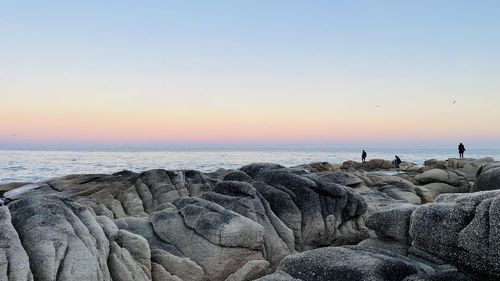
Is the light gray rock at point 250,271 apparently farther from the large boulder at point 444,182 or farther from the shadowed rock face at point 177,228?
the large boulder at point 444,182

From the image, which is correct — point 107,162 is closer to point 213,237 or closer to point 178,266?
point 213,237

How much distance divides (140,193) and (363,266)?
496 inches

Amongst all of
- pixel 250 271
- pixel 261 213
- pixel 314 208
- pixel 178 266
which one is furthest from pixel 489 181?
pixel 178 266

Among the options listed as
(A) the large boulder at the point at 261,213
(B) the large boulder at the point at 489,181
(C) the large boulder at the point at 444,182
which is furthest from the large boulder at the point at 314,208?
(C) the large boulder at the point at 444,182

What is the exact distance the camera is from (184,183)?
19.3 meters

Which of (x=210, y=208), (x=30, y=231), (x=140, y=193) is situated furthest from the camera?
(x=140, y=193)

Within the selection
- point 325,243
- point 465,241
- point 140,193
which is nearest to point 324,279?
point 465,241

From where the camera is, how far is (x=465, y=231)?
6617 millimetres

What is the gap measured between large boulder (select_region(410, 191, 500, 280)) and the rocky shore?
2 cm

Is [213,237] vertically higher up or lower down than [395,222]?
lower down

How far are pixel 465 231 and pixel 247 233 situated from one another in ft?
18.6

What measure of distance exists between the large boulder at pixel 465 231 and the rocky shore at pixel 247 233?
2cm

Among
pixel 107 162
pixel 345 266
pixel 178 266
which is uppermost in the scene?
pixel 345 266

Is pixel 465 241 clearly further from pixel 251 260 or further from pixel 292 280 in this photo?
pixel 251 260
